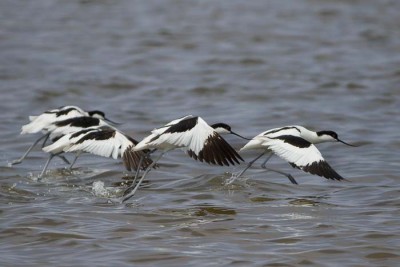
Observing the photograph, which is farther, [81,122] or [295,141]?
[81,122]

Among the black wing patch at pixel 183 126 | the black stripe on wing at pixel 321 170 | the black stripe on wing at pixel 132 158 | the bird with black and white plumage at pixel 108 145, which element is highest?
the black wing patch at pixel 183 126

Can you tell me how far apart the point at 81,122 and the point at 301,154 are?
248 centimetres

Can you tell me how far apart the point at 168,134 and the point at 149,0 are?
14.8m

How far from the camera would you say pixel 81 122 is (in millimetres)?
9789

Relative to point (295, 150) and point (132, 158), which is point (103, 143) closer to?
point (132, 158)

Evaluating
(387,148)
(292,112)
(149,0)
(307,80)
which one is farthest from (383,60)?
(149,0)

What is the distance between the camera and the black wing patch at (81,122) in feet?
32.1

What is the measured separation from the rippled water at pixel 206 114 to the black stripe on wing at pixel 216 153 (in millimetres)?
426

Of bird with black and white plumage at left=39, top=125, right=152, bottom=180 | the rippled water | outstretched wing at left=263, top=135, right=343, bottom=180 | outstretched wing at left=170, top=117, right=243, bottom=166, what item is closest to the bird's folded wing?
bird with black and white plumage at left=39, top=125, right=152, bottom=180

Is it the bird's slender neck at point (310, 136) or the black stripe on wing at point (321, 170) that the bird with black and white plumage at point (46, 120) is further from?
the black stripe on wing at point (321, 170)

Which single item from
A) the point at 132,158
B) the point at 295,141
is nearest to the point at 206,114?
the point at 132,158

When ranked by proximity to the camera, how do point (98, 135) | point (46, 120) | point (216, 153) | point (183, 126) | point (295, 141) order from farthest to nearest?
point (46, 120) → point (98, 135) → point (295, 141) → point (183, 126) → point (216, 153)

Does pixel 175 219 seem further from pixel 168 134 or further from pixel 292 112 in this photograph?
pixel 292 112

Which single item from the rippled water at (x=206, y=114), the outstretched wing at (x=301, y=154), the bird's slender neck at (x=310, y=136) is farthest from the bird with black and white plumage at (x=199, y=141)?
the bird's slender neck at (x=310, y=136)
